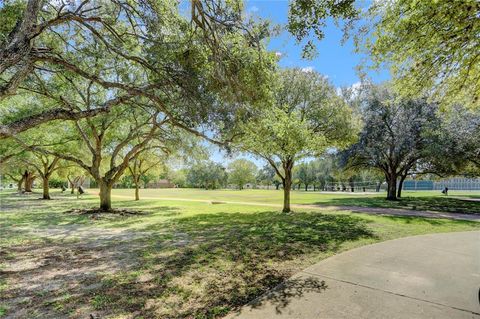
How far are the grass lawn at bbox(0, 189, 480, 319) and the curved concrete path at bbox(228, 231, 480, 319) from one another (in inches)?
16.8

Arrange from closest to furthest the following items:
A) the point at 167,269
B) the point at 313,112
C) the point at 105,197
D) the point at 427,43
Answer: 1. the point at 167,269
2. the point at 427,43
3. the point at 313,112
4. the point at 105,197

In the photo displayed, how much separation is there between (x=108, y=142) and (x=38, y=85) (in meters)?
8.75

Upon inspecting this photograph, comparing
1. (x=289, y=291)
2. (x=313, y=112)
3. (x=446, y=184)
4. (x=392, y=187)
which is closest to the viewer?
(x=289, y=291)

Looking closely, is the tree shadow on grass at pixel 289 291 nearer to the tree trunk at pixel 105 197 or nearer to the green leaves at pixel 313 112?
the green leaves at pixel 313 112

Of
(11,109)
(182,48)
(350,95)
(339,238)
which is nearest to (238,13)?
(182,48)

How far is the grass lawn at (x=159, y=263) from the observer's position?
4.00m

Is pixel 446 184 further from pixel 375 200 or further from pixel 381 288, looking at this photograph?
pixel 381 288

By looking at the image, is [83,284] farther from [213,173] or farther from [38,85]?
[213,173]

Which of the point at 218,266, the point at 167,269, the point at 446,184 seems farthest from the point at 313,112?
the point at 446,184

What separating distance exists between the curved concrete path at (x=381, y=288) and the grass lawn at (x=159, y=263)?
0.43m

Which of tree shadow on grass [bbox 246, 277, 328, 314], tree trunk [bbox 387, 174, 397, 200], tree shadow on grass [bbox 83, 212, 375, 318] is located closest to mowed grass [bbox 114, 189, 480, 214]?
tree trunk [bbox 387, 174, 397, 200]

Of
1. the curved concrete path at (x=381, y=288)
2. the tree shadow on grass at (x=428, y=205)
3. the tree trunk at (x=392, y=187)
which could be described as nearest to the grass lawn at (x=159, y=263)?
the curved concrete path at (x=381, y=288)

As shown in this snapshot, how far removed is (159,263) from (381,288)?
4.38 m

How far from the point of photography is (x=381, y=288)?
445 centimetres
